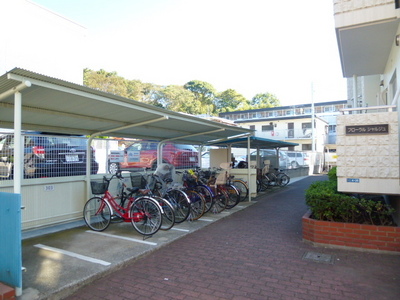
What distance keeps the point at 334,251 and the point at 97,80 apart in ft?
88.2

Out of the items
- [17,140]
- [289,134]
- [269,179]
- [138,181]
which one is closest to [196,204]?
[138,181]

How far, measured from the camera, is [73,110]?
14.8ft

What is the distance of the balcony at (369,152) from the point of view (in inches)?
175

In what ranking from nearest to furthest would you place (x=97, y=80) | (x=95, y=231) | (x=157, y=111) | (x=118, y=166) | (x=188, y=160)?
1. (x=157, y=111)
2. (x=95, y=231)
3. (x=118, y=166)
4. (x=188, y=160)
5. (x=97, y=80)

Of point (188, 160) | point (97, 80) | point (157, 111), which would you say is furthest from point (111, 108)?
point (97, 80)

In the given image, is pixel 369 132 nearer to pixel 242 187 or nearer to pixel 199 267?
pixel 199 267

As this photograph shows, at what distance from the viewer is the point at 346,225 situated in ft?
14.3

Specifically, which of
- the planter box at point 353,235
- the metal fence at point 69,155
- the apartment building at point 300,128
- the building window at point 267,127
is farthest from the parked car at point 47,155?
the building window at point 267,127

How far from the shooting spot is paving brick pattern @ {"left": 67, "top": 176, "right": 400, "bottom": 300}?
3115 millimetres

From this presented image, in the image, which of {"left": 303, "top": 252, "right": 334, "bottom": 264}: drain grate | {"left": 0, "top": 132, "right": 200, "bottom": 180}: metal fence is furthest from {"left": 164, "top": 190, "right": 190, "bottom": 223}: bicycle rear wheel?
{"left": 303, "top": 252, "right": 334, "bottom": 264}: drain grate

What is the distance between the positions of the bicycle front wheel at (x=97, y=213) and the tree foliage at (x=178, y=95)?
2251cm

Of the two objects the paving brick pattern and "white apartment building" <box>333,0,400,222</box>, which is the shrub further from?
the paving brick pattern

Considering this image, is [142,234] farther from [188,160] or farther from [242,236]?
[188,160]

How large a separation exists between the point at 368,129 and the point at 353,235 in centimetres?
163
